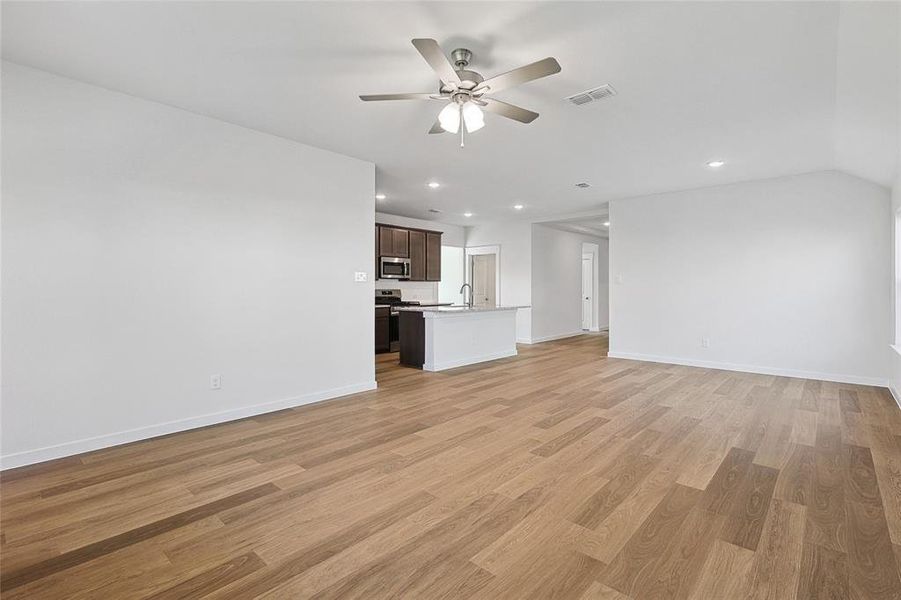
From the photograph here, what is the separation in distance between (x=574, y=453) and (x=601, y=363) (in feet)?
12.0

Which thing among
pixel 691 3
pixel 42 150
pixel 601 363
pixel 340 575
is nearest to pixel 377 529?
pixel 340 575

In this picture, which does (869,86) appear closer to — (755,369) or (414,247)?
(755,369)

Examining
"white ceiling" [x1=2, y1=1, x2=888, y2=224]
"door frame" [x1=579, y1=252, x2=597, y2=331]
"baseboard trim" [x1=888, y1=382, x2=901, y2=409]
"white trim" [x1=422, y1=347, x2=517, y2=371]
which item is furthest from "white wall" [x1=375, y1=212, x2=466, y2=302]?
"baseboard trim" [x1=888, y1=382, x2=901, y2=409]

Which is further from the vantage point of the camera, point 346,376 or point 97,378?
point 346,376

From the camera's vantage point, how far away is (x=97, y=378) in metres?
2.98

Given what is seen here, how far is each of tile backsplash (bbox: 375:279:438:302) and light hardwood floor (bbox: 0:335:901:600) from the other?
461 cm

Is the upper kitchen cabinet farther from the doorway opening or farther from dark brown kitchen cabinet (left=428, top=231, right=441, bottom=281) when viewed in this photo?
the doorway opening

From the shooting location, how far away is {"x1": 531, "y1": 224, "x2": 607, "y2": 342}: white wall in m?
8.75

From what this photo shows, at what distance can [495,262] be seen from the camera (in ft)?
30.2

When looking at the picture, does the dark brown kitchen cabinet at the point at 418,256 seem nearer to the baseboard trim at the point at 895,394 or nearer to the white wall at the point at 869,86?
the white wall at the point at 869,86

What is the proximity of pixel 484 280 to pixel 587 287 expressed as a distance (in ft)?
10.2

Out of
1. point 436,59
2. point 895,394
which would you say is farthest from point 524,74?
point 895,394

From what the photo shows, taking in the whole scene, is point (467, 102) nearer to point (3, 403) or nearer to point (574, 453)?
point (574, 453)

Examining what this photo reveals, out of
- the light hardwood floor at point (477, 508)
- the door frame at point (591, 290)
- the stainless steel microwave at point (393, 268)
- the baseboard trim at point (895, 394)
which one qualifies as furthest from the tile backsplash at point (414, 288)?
the baseboard trim at point (895, 394)
